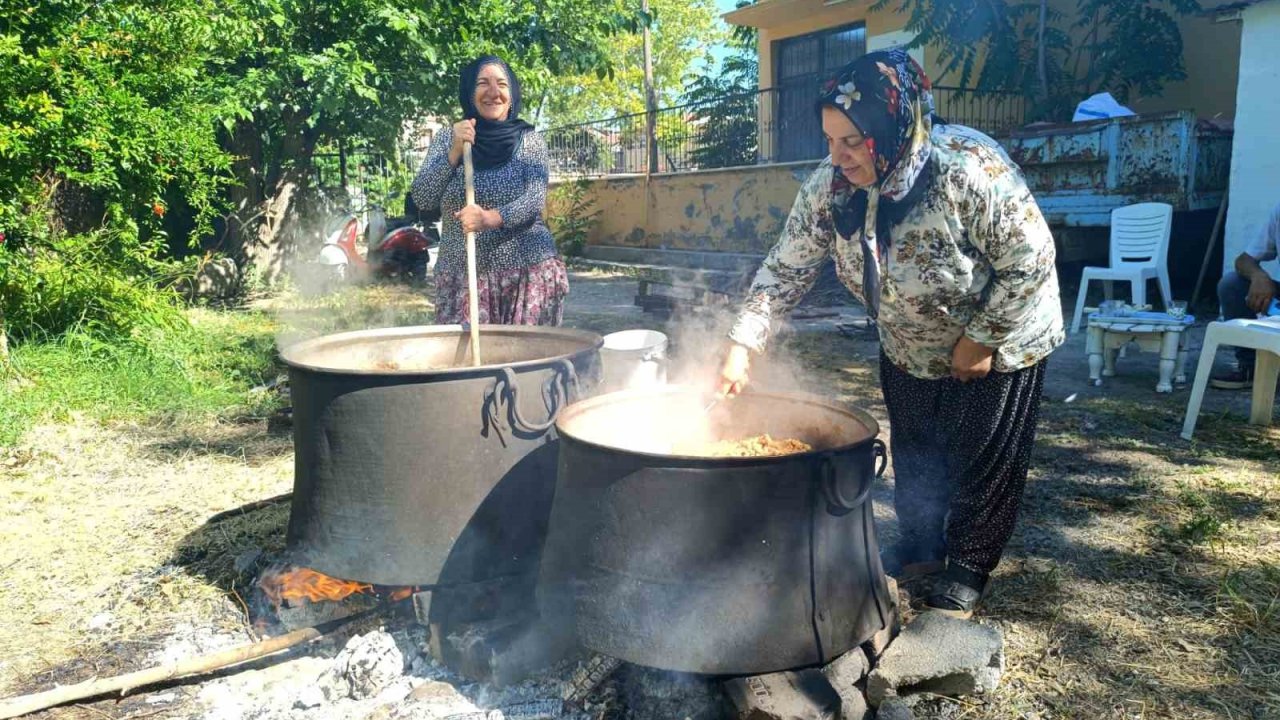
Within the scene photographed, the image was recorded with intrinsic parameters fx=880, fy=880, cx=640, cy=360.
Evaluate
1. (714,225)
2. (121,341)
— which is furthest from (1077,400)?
(714,225)

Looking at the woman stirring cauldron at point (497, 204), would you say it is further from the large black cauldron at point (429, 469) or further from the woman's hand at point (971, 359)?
the woman's hand at point (971, 359)

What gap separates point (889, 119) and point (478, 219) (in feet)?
6.28

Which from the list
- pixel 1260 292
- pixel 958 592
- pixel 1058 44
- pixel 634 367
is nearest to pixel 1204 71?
pixel 1058 44

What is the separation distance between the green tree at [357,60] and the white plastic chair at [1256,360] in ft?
23.6

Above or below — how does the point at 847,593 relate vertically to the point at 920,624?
above

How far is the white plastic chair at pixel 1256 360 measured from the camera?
15.5 ft

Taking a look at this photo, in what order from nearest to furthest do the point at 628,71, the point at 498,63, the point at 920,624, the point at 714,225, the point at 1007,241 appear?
the point at 1007,241 → the point at 920,624 → the point at 498,63 → the point at 714,225 → the point at 628,71

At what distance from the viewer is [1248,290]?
598 cm

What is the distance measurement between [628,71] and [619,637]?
35632 mm

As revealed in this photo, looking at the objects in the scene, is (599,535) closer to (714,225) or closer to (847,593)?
(847,593)

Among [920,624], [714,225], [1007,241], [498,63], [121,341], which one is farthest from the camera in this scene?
[714,225]

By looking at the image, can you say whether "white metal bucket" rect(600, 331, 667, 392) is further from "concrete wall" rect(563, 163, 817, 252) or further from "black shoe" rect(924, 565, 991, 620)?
"concrete wall" rect(563, 163, 817, 252)

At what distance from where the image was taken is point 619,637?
2.29 m

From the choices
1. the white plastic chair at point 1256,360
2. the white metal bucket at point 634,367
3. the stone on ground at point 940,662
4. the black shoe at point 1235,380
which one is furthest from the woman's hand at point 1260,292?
the stone on ground at point 940,662
